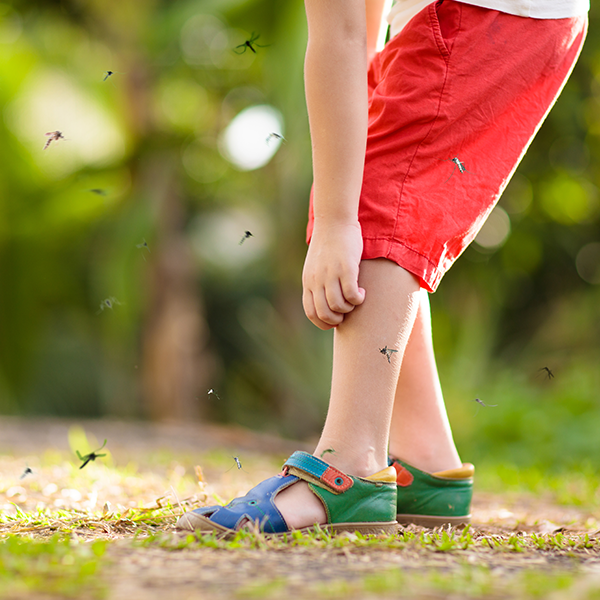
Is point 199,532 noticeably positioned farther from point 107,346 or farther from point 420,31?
point 107,346

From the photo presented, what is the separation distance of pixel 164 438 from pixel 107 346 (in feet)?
14.4

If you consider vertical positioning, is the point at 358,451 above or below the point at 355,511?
above

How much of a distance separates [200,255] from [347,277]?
7.25m

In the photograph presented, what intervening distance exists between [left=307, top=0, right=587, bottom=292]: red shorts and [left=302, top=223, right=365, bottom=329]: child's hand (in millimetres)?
53

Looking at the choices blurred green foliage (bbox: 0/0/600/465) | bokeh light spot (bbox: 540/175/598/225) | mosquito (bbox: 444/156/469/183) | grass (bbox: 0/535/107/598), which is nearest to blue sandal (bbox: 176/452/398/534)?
grass (bbox: 0/535/107/598)

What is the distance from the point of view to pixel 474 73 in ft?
4.34

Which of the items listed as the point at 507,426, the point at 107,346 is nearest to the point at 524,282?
the point at 507,426

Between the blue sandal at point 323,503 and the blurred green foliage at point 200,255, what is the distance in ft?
8.92

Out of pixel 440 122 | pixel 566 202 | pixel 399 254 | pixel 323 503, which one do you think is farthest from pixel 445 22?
pixel 566 202

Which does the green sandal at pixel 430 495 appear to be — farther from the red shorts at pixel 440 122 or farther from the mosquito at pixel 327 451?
the red shorts at pixel 440 122

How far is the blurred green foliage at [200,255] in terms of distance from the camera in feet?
16.1

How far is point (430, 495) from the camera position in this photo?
154 centimetres

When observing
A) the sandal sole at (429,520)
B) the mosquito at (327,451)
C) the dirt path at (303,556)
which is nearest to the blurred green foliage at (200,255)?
the sandal sole at (429,520)

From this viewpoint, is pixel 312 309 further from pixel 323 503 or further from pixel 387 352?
pixel 323 503
